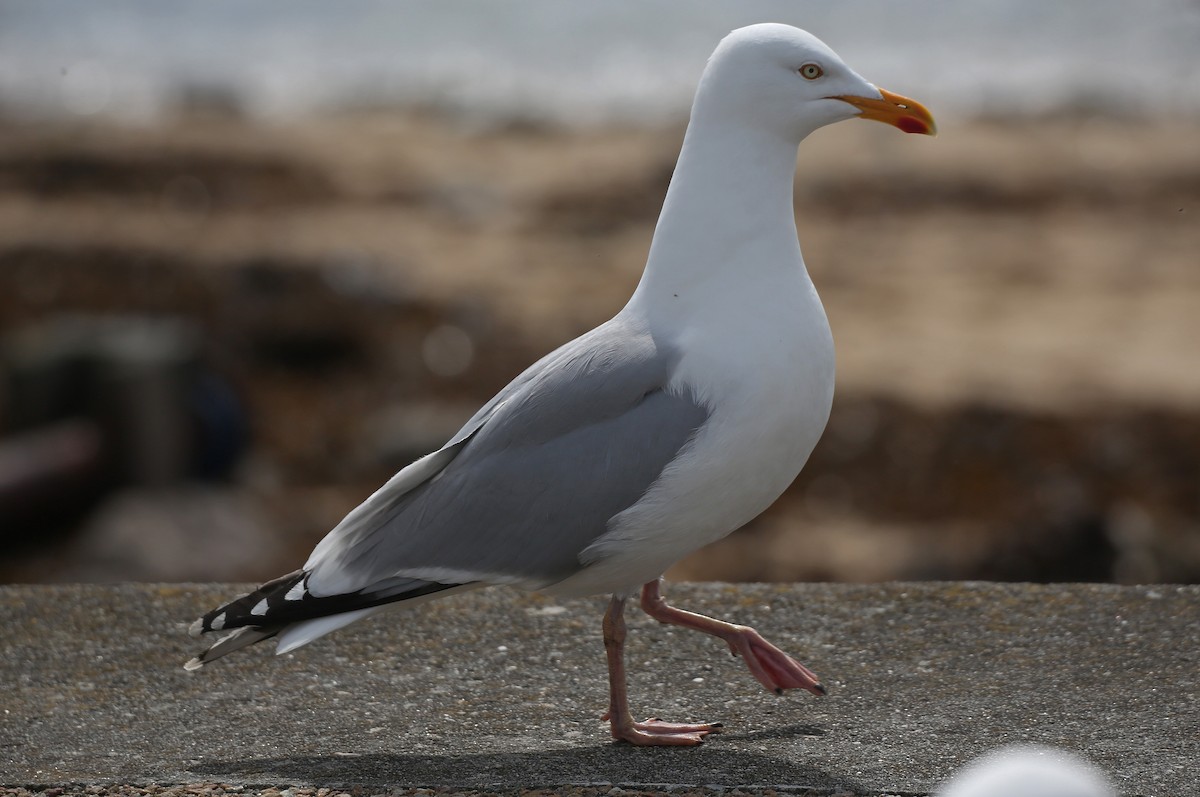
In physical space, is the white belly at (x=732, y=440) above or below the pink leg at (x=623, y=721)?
above

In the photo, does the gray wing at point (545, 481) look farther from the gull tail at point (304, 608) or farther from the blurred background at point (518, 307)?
the blurred background at point (518, 307)

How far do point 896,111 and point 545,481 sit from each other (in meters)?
1.17

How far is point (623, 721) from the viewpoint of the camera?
10.5ft

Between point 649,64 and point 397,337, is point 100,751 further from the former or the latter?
point 649,64

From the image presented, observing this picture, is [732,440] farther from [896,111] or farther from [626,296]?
[626,296]

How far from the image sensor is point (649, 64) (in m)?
28.5

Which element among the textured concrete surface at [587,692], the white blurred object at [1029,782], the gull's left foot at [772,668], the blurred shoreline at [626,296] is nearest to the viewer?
the white blurred object at [1029,782]

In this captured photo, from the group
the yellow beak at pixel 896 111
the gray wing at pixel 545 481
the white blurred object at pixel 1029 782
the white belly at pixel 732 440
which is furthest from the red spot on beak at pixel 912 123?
the white blurred object at pixel 1029 782

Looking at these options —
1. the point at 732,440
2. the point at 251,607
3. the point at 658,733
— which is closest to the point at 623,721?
the point at 658,733

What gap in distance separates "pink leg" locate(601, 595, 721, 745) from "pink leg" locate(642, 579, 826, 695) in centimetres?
16

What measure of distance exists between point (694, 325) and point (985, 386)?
694cm

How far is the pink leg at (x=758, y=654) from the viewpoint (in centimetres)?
330

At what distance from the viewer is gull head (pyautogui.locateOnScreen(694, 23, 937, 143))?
3.35m

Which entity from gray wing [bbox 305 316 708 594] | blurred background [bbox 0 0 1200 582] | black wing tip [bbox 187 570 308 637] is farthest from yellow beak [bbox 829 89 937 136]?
blurred background [bbox 0 0 1200 582]
